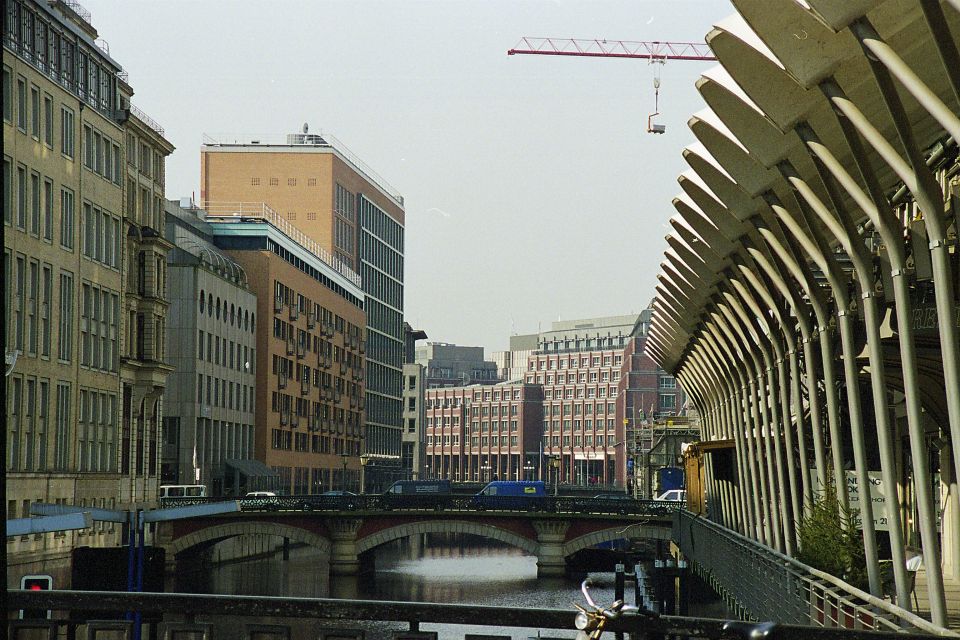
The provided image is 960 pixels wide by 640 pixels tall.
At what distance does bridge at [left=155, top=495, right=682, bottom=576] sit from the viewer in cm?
9200

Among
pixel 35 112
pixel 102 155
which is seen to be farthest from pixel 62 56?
pixel 102 155

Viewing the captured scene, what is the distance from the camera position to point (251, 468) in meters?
110

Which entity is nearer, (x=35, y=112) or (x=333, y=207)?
(x=35, y=112)

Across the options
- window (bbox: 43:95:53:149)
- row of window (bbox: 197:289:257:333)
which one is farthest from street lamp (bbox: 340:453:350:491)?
window (bbox: 43:95:53:149)

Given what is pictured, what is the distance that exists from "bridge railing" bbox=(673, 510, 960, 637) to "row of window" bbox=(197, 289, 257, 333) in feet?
207

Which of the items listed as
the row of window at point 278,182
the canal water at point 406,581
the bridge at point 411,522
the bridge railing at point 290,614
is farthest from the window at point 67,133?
the row of window at point 278,182

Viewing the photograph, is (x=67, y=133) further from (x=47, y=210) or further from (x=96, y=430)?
(x=96, y=430)

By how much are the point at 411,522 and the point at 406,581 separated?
22.7 feet

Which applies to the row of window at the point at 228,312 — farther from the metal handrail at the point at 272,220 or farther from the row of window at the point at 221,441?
the metal handrail at the point at 272,220

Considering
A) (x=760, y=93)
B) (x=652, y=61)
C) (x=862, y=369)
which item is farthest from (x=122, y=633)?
(x=652, y=61)

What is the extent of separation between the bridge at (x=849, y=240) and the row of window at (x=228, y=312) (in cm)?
6378

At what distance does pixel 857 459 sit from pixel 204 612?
17.0 meters

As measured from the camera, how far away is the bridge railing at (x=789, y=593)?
16812 mm

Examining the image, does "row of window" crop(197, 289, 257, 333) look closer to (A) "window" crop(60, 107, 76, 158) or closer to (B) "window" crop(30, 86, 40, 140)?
(A) "window" crop(60, 107, 76, 158)
